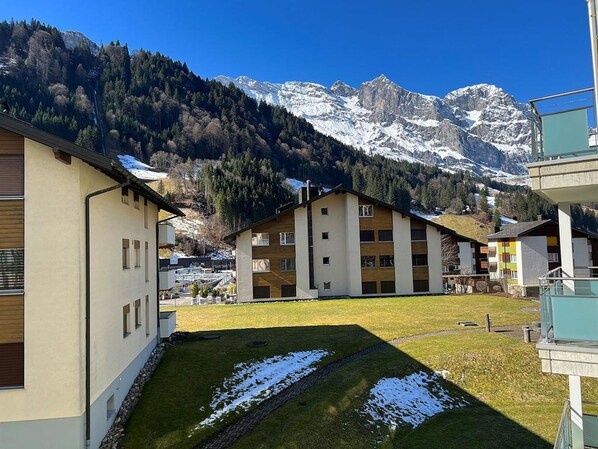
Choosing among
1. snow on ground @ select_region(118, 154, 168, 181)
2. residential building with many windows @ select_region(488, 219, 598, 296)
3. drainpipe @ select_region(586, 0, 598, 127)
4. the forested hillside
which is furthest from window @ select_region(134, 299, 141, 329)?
snow on ground @ select_region(118, 154, 168, 181)

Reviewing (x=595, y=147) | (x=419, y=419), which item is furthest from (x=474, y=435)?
(x=595, y=147)

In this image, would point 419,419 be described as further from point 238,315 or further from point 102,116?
point 102,116

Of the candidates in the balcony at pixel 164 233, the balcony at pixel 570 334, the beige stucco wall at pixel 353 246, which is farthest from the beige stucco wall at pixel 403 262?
the balcony at pixel 570 334

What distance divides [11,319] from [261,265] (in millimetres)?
32656

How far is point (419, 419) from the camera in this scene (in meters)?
15.3

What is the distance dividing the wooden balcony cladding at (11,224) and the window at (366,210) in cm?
3663

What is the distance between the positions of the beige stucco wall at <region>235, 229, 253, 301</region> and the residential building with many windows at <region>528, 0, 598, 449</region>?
3574 cm

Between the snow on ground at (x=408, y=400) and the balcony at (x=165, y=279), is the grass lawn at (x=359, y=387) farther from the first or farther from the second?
the balcony at (x=165, y=279)

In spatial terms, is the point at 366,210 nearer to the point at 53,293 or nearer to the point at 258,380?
the point at 258,380

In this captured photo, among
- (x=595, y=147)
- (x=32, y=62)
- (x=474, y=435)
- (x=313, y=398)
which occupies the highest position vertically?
(x=32, y=62)

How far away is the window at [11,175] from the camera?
404 inches

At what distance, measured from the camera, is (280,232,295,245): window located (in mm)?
42812

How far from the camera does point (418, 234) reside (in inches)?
1740

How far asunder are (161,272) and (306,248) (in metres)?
21.8
